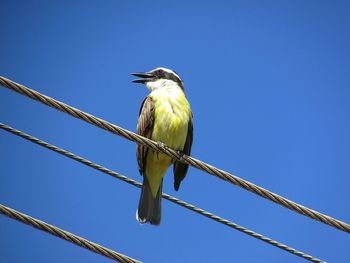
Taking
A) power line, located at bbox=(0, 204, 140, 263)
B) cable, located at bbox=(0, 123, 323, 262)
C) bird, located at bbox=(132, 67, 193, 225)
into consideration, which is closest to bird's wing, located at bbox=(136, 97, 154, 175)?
bird, located at bbox=(132, 67, 193, 225)

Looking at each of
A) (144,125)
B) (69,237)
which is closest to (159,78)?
(144,125)

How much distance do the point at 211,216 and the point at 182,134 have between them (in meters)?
2.65

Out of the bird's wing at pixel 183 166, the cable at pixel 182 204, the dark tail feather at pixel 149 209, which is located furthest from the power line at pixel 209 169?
the bird's wing at pixel 183 166

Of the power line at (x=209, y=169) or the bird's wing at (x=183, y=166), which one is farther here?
the bird's wing at (x=183, y=166)

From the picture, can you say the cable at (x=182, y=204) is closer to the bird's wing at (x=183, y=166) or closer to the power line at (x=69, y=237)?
the power line at (x=69, y=237)

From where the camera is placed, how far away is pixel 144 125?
8016mm

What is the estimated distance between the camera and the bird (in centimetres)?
778

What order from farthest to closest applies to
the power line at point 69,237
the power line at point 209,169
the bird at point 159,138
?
the bird at point 159,138 < the power line at point 209,169 < the power line at point 69,237

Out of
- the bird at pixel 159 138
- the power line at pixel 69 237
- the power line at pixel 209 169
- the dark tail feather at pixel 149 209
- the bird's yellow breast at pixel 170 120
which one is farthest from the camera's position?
the bird's yellow breast at pixel 170 120

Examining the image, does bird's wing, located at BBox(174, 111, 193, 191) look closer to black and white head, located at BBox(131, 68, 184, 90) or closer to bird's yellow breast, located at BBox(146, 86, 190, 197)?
bird's yellow breast, located at BBox(146, 86, 190, 197)

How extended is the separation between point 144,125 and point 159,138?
27 cm

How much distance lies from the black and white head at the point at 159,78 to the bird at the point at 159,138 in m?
0.33

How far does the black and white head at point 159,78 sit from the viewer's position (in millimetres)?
8844

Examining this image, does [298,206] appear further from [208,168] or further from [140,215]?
[140,215]
